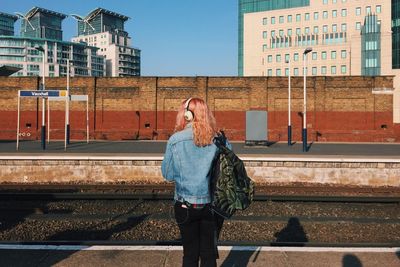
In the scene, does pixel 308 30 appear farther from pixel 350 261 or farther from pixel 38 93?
pixel 350 261

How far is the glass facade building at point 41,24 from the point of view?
188 meters

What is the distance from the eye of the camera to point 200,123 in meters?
2.98

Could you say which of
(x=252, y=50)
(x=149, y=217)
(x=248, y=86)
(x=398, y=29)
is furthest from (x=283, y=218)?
(x=252, y=50)

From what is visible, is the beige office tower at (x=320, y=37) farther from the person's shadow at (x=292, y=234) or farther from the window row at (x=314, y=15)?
the person's shadow at (x=292, y=234)

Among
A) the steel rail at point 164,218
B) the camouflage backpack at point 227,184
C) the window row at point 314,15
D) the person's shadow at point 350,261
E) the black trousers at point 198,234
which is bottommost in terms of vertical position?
the steel rail at point 164,218

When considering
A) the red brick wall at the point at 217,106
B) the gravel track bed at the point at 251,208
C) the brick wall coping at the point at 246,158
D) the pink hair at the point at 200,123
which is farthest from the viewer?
the red brick wall at the point at 217,106

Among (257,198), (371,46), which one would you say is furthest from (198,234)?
→ (371,46)

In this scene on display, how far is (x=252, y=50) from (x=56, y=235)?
87497mm

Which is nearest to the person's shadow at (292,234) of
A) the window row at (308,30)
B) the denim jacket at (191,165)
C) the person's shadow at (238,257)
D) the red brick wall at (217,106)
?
the person's shadow at (238,257)

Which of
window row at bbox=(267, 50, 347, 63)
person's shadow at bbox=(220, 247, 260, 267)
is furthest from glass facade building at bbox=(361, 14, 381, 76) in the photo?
person's shadow at bbox=(220, 247, 260, 267)

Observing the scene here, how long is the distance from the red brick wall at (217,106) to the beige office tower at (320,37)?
44891 millimetres

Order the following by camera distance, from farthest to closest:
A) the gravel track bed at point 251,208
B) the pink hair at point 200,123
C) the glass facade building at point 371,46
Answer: the glass facade building at point 371,46 → the gravel track bed at point 251,208 → the pink hair at point 200,123

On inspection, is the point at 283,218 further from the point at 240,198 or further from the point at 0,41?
the point at 0,41

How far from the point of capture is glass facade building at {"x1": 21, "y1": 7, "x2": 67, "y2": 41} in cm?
18750
